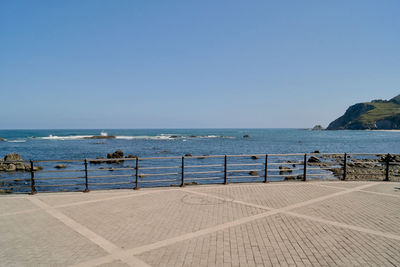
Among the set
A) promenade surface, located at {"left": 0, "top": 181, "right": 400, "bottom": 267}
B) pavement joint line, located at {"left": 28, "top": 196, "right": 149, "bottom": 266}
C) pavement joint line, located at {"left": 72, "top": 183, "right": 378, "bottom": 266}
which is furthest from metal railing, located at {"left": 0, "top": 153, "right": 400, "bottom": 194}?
pavement joint line, located at {"left": 72, "top": 183, "right": 378, "bottom": 266}

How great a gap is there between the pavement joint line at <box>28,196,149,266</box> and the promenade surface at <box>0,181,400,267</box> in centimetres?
2

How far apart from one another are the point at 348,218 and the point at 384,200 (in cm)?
331

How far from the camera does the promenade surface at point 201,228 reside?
494cm

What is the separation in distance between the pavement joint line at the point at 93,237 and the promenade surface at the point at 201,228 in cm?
2

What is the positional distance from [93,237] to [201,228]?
2.64 metres

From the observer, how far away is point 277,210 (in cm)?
794

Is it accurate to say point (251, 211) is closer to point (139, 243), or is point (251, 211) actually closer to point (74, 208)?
point (139, 243)

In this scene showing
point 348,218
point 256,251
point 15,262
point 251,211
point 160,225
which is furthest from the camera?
point 251,211

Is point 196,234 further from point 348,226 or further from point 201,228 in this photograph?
point 348,226

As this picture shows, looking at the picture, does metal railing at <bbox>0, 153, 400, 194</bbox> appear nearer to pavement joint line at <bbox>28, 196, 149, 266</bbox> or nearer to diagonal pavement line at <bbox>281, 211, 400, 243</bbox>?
pavement joint line at <bbox>28, 196, 149, 266</bbox>

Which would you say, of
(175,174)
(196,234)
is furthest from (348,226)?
(175,174)

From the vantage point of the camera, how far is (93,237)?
19.5ft

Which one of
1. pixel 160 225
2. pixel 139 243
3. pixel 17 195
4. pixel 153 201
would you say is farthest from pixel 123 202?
pixel 17 195

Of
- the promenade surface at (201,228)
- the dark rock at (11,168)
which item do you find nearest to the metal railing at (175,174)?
the dark rock at (11,168)
